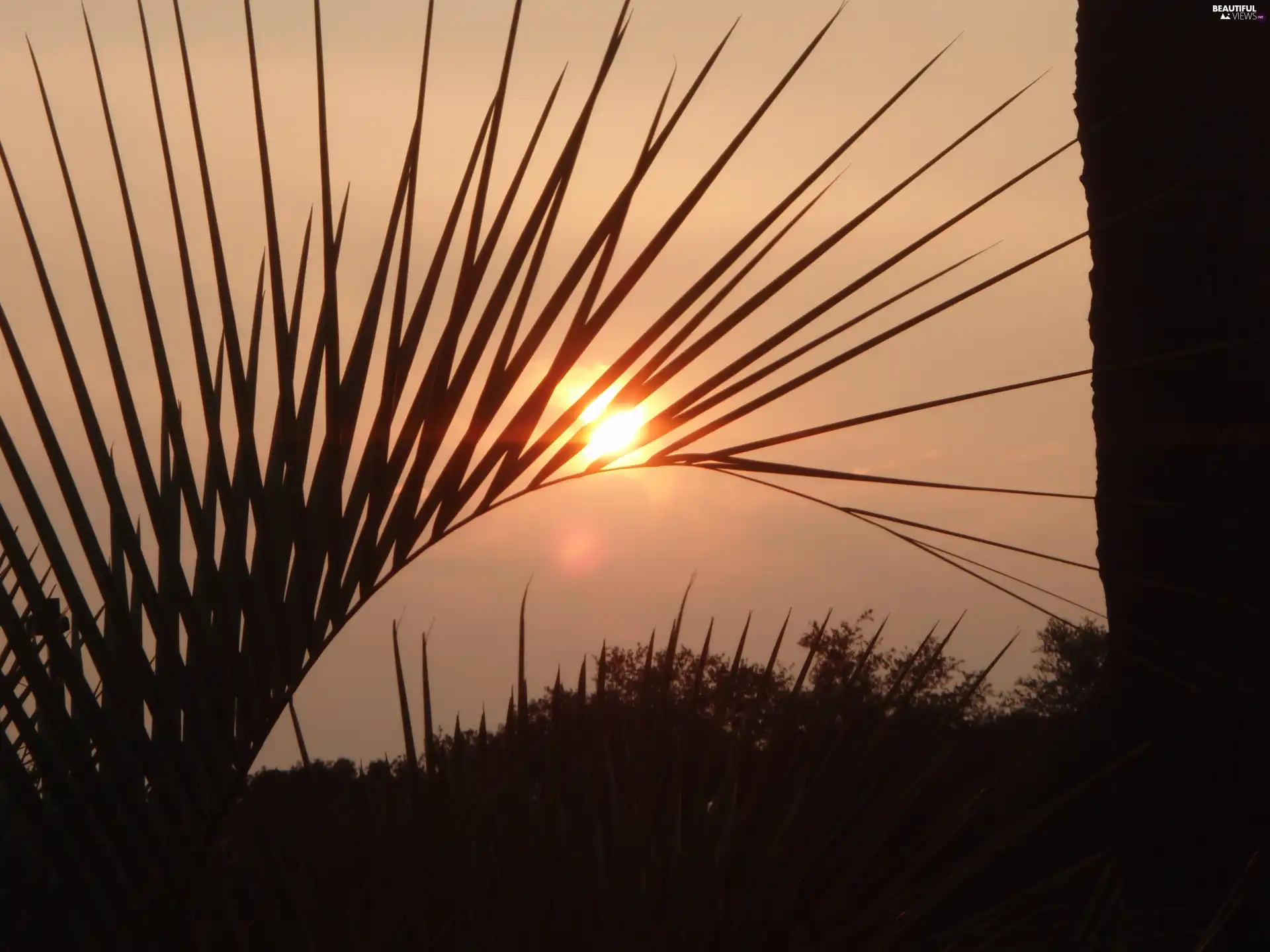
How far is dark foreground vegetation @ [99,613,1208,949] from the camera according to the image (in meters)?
1.89

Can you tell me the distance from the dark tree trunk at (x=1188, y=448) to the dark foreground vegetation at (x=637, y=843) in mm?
285

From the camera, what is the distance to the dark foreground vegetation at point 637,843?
1.89 meters

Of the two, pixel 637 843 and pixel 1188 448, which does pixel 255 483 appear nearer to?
pixel 637 843

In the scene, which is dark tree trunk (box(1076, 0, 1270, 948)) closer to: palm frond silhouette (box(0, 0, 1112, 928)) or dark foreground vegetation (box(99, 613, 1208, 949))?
dark foreground vegetation (box(99, 613, 1208, 949))

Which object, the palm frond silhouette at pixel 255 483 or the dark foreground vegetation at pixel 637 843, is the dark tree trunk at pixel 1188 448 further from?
the palm frond silhouette at pixel 255 483

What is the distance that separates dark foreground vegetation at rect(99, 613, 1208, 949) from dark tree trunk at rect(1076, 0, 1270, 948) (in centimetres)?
28

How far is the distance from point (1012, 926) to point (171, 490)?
153 cm

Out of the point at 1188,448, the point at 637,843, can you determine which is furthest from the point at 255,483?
the point at 1188,448

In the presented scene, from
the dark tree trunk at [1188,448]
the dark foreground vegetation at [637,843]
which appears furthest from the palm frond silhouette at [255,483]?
the dark tree trunk at [1188,448]

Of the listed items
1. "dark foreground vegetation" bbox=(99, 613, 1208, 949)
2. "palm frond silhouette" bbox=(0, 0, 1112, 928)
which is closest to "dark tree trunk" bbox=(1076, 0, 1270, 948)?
"dark foreground vegetation" bbox=(99, 613, 1208, 949)

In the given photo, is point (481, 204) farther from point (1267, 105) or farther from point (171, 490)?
point (1267, 105)

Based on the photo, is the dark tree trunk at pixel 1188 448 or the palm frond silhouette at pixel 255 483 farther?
the dark tree trunk at pixel 1188 448

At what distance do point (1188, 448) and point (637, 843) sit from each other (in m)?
1.51

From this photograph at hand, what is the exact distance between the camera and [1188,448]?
2.57 m
